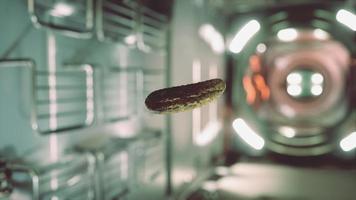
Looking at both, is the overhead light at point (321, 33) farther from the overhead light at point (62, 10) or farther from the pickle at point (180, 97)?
the pickle at point (180, 97)

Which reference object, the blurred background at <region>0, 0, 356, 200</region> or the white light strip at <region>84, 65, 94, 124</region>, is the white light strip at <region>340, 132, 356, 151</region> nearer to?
the blurred background at <region>0, 0, 356, 200</region>

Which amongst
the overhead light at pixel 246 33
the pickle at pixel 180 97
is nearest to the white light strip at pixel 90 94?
the pickle at pixel 180 97

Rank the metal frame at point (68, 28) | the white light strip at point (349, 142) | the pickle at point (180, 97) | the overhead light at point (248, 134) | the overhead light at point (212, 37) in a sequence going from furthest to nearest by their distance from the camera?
the overhead light at point (248, 134) → the white light strip at point (349, 142) → the overhead light at point (212, 37) → the metal frame at point (68, 28) → the pickle at point (180, 97)

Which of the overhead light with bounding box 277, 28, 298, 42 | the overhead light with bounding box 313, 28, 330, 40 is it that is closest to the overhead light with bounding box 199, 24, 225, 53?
the overhead light with bounding box 277, 28, 298, 42

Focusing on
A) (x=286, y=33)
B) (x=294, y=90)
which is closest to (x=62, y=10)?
(x=286, y=33)

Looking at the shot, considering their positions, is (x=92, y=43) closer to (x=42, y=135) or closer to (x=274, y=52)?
(x=42, y=135)

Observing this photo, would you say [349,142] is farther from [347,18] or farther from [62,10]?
[62,10]
